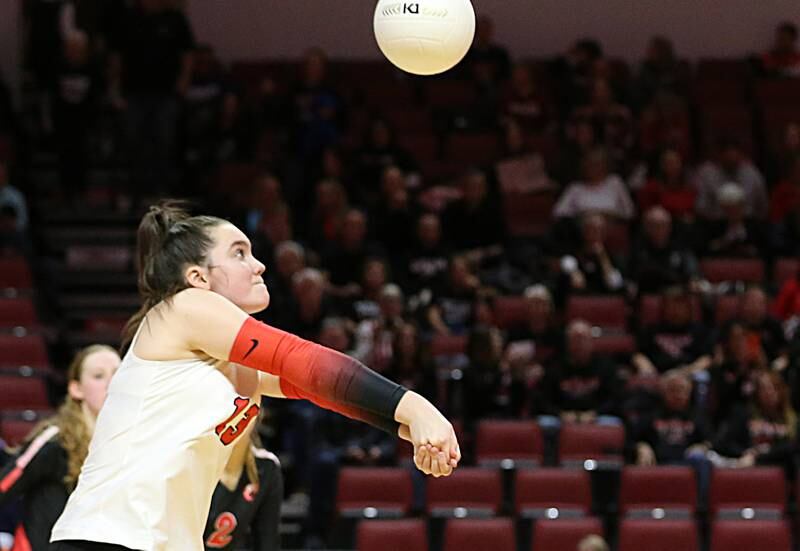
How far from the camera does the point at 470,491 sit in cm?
1012

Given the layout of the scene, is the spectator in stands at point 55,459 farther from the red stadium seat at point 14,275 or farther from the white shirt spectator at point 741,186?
the white shirt spectator at point 741,186

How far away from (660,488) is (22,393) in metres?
4.41

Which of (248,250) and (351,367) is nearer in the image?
(351,367)

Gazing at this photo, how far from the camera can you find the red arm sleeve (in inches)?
136

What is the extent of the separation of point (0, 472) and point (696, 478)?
5.97m

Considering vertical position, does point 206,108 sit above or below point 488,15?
below

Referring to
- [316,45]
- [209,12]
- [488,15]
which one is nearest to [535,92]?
[488,15]

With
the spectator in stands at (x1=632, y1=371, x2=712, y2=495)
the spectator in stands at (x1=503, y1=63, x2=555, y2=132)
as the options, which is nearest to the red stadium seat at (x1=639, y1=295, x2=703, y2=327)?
the spectator in stands at (x1=632, y1=371, x2=712, y2=495)

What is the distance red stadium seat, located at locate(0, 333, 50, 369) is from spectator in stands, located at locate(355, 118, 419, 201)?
3787 mm

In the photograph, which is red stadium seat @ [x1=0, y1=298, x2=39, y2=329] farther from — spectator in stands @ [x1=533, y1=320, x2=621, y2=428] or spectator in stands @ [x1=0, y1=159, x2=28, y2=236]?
spectator in stands @ [x1=533, y1=320, x2=621, y2=428]

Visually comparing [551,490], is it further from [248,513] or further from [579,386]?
[248,513]

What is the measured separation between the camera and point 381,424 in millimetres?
3451

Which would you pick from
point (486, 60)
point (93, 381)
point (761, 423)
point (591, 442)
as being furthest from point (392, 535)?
point (486, 60)

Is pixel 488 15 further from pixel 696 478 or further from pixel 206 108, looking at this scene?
pixel 696 478
